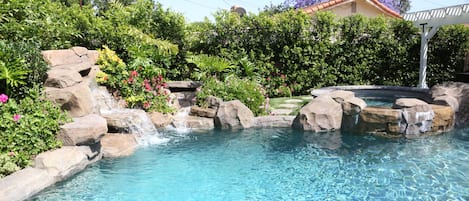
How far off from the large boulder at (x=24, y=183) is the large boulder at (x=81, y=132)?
2.56 ft

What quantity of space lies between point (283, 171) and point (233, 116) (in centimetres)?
318

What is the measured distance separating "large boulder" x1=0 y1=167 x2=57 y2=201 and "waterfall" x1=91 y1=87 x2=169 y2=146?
7.52 ft

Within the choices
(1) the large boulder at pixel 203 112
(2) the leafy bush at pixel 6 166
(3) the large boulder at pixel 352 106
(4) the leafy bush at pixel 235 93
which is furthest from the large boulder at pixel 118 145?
(3) the large boulder at pixel 352 106

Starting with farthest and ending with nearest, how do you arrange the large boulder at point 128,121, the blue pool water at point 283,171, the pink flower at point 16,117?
the large boulder at point 128,121 < the pink flower at point 16,117 < the blue pool water at point 283,171

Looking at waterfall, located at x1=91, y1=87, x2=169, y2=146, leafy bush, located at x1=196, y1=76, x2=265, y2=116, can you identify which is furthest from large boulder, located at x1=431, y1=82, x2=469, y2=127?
waterfall, located at x1=91, y1=87, x2=169, y2=146

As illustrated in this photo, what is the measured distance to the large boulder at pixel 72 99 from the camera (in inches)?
269

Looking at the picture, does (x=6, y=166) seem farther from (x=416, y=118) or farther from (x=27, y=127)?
(x=416, y=118)

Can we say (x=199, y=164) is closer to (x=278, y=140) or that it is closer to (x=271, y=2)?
(x=278, y=140)

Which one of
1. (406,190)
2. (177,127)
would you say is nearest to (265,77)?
(177,127)

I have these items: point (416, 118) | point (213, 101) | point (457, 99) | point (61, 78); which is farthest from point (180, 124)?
point (457, 99)

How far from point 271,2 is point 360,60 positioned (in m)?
23.9

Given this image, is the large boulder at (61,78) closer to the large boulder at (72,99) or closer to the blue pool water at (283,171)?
the large boulder at (72,99)

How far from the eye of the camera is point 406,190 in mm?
5398

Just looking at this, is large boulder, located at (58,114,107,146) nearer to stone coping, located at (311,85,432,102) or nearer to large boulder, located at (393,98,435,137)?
large boulder, located at (393,98,435,137)
